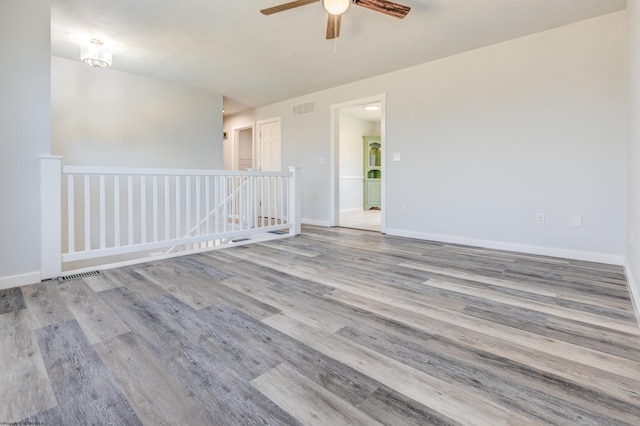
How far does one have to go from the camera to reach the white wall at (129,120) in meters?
4.12

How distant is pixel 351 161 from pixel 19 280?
6.99m

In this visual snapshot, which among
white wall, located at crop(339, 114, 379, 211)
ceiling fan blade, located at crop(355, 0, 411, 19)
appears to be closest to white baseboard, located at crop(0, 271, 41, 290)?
ceiling fan blade, located at crop(355, 0, 411, 19)

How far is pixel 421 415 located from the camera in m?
1.00

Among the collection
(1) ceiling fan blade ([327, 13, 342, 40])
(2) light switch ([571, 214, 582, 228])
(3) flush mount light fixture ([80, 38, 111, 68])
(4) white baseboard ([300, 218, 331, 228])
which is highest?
(3) flush mount light fixture ([80, 38, 111, 68])

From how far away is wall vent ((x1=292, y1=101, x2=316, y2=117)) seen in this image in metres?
5.48

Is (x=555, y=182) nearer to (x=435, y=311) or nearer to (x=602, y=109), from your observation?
(x=602, y=109)

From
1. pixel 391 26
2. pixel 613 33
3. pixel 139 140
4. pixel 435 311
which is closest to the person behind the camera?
pixel 435 311

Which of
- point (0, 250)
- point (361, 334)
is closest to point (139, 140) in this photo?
point (0, 250)

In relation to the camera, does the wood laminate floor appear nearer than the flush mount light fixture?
Yes

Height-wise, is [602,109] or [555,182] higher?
[602,109]

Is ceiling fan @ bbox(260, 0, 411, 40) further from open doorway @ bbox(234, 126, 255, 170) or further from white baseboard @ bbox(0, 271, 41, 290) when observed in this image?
open doorway @ bbox(234, 126, 255, 170)

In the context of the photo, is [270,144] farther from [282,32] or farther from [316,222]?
[282,32]

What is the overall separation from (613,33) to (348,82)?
310cm

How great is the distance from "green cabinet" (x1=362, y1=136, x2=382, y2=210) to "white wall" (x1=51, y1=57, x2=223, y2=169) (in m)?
4.26
